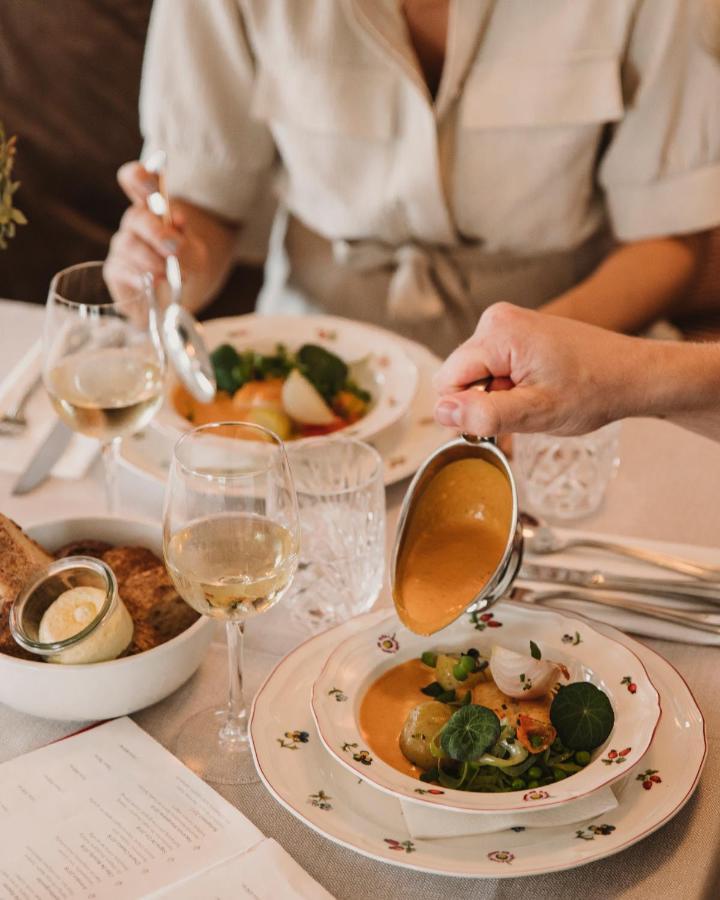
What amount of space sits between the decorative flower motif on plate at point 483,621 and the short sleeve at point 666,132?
41.6 inches

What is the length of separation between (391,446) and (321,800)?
0.57m

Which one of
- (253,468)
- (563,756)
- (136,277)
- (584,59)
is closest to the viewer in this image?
(563,756)

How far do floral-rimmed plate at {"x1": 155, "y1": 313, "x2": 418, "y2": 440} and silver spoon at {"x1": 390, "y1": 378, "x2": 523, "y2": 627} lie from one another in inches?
13.1

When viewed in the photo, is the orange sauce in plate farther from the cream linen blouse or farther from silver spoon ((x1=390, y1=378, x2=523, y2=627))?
the cream linen blouse

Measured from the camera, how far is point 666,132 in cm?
174

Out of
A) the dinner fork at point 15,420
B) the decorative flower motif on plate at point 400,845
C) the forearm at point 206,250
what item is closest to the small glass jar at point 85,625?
the decorative flower motif on plate at point 400,845

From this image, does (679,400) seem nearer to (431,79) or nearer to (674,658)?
(674,658)

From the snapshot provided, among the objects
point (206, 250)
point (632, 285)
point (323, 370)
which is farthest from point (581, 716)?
point (206, 250)

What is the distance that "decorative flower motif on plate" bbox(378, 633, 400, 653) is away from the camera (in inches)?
36.9

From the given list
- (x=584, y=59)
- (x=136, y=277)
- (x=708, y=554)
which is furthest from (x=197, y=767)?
(x=584, y=59)

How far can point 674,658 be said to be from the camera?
997mm

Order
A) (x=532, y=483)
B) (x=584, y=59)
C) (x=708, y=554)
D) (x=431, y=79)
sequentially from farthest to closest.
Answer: (x=431, y=79) → (x=584, y=59) → (x=532, y=483) → (x=708, y=554)

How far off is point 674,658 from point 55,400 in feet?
2.13

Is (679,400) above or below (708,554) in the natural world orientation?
above
